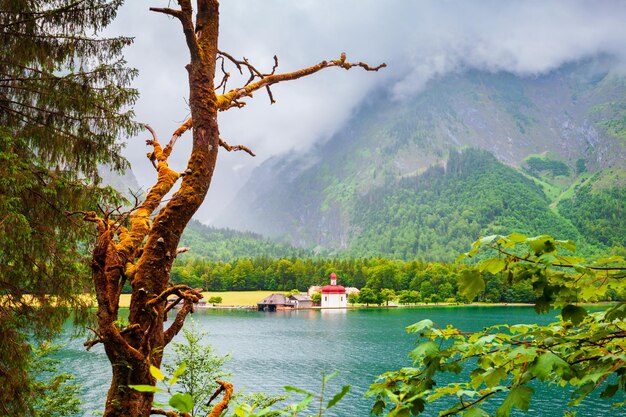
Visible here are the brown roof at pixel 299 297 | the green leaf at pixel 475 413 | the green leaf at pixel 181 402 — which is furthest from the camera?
the brown roof at pixel 299 297

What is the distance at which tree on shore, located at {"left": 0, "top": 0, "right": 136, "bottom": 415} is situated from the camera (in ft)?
23.7

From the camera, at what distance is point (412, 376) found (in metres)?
2.38

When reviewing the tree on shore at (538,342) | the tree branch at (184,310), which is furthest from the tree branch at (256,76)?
the tree on shore at (538,342)

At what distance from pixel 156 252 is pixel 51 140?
5.87 m

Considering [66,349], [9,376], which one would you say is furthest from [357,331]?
[9,376]

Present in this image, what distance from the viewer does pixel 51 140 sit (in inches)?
300

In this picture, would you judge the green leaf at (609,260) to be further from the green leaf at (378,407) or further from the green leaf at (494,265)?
the green leaf at (378,407)

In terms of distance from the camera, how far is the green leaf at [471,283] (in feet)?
6.43

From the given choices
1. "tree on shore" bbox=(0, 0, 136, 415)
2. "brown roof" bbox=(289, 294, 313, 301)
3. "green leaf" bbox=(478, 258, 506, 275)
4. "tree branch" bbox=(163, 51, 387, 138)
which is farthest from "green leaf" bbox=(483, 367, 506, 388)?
"brown roof" bbox=(289, 294, 313, 301)

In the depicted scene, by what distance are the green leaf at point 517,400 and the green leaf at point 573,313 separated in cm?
43

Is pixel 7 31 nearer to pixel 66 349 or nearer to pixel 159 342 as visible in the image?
pixel 159 342

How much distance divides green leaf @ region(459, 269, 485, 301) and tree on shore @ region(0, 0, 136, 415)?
6.52 meters

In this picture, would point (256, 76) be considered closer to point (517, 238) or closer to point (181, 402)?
point (517, 238)

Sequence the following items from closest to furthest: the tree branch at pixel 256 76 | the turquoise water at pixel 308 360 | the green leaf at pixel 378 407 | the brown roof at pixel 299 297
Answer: the green leaf at pixel 378 407 → the tree branch at pixel 256 76 → the turquoise water at pixel 308 360 → the brown roof at pixel 299 297
